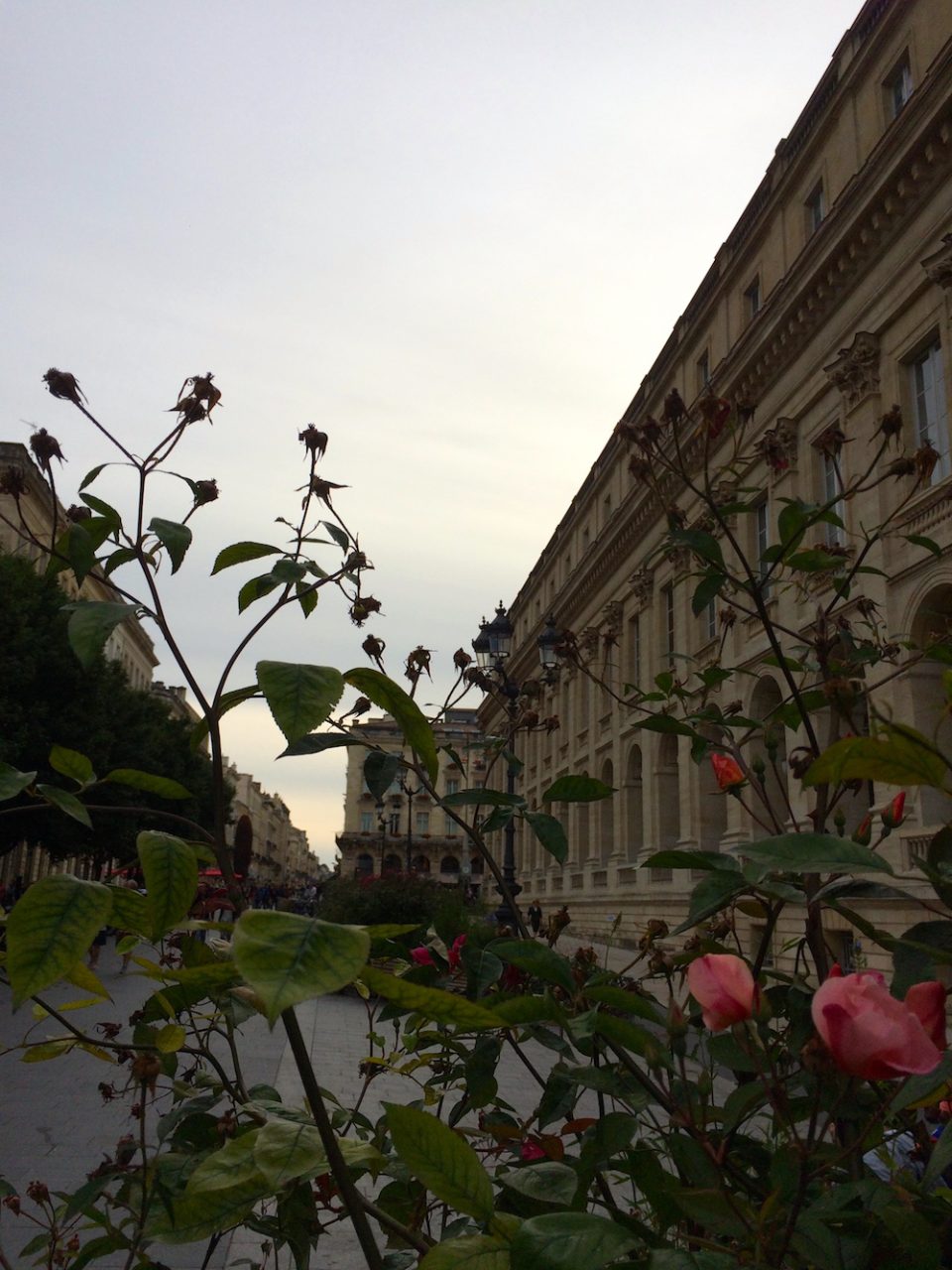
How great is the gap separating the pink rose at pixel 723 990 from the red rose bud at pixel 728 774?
0.74 m

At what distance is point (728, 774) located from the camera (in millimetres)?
1724

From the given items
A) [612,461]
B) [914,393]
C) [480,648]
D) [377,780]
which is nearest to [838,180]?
[914,393]

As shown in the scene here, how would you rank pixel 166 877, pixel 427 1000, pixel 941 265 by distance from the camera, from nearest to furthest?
pixel 427 1000 < pixel 166 877 < pixel 941 265

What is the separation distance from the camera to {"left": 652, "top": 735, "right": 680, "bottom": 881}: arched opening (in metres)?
28.4

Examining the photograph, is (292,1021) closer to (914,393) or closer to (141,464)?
(141,464)

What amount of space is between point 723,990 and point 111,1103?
8980mm

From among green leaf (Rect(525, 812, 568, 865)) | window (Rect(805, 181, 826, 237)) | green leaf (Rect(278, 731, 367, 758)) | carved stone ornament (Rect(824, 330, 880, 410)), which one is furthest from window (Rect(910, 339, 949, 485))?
green leaf (Rect(278, 731, 367, 758))

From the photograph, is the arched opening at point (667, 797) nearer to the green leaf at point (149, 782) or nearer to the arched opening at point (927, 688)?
the arched opening at point (927, 688)

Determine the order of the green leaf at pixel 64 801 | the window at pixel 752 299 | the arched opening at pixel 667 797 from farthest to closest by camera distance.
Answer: the arched opening at pixel 667 797 → the window at pixel 752 299 → the green leaf at pixel 64 801

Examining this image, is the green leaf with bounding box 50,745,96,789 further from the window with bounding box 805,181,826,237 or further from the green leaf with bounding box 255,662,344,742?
the window with bounding box 805,181,826,237

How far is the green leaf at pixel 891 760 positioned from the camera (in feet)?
2.89

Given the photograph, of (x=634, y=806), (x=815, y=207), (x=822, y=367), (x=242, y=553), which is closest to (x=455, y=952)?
(x=242, y=553)

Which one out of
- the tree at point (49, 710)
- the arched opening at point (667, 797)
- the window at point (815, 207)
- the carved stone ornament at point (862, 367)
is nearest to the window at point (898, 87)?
the window at point (815, 207)

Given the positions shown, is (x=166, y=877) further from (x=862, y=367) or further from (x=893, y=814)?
(x=862, y=367)
